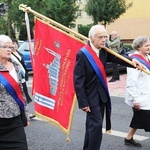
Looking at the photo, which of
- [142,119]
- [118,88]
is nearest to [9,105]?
[142,119]

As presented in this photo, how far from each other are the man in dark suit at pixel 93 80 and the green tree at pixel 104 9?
16.9 meters

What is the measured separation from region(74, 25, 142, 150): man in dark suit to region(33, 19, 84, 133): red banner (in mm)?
573

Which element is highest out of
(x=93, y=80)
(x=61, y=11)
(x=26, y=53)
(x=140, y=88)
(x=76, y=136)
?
(x=93, y=80)

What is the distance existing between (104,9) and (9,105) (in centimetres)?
1782

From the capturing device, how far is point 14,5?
32.6 m

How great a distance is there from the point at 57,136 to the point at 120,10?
1680cm

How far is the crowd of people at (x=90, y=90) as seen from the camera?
4129mm

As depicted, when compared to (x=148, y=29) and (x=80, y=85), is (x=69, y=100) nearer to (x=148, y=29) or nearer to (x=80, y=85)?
(x=80, y=85)

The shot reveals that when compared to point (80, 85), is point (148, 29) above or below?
below

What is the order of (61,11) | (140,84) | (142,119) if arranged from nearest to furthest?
(140,84) < (142,119) < (61,11)

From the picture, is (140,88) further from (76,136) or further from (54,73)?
(76,136)

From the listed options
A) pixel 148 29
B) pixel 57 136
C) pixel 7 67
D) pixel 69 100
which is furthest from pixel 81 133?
pixel 148 29

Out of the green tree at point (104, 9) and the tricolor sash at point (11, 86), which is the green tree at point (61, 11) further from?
the tricolor sash at point (11, 86)

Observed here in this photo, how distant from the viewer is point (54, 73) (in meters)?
5.51
